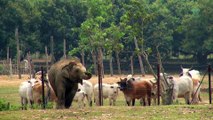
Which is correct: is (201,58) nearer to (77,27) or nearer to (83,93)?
(77,27)

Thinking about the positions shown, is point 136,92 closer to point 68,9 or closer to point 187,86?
point 187,86

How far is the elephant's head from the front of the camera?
76.8 feet

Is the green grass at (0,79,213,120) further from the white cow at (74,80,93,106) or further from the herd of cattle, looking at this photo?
the white cow at (74,80,93,106)

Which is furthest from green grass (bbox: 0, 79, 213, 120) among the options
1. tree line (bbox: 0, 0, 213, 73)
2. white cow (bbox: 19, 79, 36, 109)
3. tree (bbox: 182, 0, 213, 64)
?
tree (bbox: 182, 0, 213, 64)

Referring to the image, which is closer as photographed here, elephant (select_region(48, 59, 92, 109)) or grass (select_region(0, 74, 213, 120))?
grass (select_region(0, 74, 213, 120))

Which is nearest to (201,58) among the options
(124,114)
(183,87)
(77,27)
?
(77,27)

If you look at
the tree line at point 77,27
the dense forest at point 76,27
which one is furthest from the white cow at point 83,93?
the dense forest at point 76,27

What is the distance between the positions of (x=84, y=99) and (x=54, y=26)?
4167cm

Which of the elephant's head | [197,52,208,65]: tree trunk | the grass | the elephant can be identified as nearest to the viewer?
the grass

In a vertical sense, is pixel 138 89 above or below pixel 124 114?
above

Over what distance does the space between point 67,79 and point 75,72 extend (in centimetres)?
61

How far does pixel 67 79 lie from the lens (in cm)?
2394

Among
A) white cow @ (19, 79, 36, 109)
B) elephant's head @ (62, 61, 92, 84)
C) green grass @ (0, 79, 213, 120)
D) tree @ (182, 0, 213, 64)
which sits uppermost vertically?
tree @ (182, 0, 213, 64)

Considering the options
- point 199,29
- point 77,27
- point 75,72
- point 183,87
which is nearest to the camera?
point 75,72
